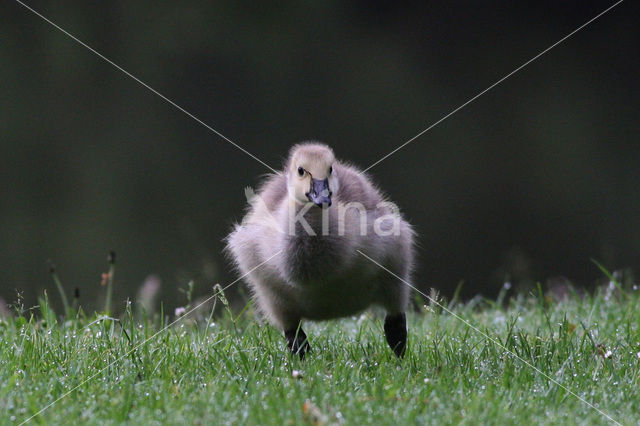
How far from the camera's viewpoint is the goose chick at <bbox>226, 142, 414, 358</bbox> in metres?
4.36

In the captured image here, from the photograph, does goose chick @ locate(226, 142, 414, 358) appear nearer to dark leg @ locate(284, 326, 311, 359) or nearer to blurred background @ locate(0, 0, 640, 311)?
dark leg @ locate(284, 326, 311, 359)

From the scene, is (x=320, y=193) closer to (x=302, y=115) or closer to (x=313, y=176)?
(x=313, y=176)

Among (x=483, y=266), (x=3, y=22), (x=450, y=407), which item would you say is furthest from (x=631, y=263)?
(x=3, y=22)

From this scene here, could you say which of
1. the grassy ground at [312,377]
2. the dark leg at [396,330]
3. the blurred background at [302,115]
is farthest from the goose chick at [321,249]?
the blurred background at [302,115]

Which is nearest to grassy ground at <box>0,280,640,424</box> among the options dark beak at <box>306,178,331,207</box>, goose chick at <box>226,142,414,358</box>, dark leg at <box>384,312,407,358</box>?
dark leg at <box>384,312,407,358</box>

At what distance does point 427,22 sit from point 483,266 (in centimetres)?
507

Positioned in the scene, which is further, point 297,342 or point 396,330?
point 396,330

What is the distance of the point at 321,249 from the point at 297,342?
0.53 meters

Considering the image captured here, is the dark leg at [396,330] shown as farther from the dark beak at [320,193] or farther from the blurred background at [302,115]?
the blurred background at [302,115]

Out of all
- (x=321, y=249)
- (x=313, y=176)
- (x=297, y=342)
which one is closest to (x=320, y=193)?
(x=313, y=176)

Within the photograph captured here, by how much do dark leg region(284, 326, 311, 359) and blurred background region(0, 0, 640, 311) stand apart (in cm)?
743

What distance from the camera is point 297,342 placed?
4.54 m

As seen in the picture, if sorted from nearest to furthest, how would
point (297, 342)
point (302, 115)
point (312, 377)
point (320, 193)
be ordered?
point (312, 377) < point (320, 193) < point (297, 342) < point (302, 115)

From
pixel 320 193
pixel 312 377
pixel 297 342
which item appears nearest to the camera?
pixel 312 377
